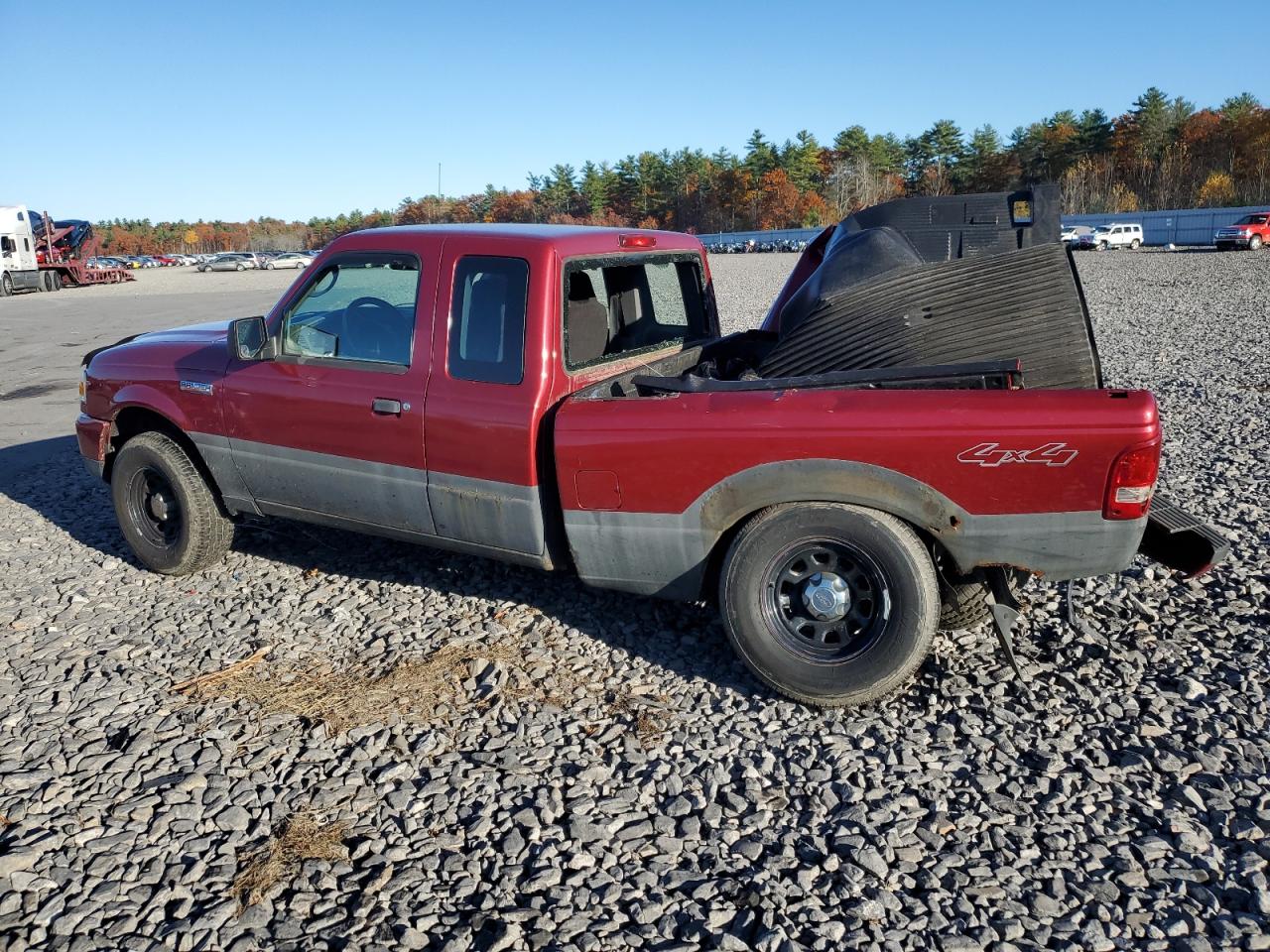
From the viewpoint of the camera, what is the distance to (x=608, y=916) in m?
2.77

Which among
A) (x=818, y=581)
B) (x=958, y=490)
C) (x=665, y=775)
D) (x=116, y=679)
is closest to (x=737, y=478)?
(x=818, y=581)

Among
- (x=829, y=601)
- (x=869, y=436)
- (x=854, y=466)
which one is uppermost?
(x=869, y=436)

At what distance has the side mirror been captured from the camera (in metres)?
4.97

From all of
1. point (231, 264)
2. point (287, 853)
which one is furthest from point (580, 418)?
point (231, 264)

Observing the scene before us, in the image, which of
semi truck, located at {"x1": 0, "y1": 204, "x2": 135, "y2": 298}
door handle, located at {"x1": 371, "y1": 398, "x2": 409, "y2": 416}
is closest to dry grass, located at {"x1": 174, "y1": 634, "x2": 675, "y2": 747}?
door handle, located at {"x1": 371, "y1": 398, "x2": 409, "y2": 416}

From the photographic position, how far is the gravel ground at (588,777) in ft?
9.05

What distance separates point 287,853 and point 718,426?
7.16ft

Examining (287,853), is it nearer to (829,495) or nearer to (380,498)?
(380,498)

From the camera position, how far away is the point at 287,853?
10.1ft

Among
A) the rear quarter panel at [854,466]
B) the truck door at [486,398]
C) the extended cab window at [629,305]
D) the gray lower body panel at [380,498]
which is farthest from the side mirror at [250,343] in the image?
the rear quarter panel at [854,466]

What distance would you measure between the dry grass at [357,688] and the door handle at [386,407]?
117 centimetres

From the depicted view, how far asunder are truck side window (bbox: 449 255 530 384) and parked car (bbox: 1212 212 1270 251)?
44.2 meters

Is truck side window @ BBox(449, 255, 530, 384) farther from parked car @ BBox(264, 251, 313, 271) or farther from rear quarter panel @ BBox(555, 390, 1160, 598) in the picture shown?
parked car @ BBox(264, 251, 313, 271)

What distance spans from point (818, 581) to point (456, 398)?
6.04 feet
